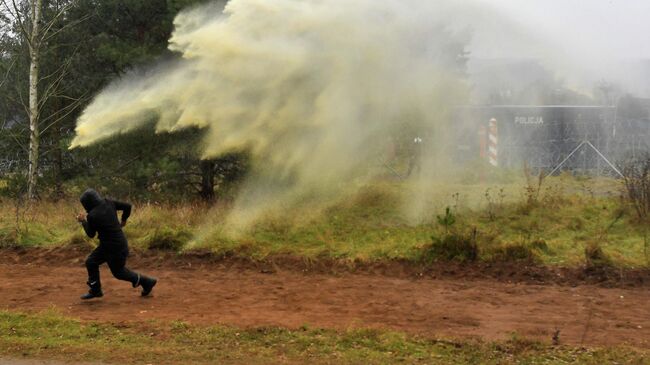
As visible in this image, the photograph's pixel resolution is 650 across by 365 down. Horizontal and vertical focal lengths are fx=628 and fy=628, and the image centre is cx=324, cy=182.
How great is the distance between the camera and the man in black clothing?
818cm

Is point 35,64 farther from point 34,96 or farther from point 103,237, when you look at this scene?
point 103,237

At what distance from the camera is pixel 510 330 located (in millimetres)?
6820

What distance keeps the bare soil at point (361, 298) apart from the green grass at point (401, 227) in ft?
1.61

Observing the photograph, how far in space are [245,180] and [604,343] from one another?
9.24 m

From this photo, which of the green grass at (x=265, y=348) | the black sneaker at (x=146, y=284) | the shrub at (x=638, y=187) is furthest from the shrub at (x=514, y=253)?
the black sneaker at (x=146, y=284)

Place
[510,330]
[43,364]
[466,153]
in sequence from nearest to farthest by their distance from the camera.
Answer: [43,364] → [510,330] → [466,153]

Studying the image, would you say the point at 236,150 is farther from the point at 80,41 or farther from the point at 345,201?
the point at 80,41

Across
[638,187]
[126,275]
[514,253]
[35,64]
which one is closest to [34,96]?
[35,64]

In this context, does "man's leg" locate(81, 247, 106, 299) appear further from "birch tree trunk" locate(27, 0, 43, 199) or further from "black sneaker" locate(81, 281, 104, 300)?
"birch tree trunk" locate(27, 0, 43, 199)

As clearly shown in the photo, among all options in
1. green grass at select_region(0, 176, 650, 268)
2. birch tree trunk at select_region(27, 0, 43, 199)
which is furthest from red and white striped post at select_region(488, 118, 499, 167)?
birch tree trunk at select_region(27, 0, 43, 199)

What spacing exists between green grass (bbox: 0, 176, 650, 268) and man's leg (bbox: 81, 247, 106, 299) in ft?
8.61

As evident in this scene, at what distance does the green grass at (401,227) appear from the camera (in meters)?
10.1

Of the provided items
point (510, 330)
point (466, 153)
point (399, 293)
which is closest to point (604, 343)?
point (510, 330)

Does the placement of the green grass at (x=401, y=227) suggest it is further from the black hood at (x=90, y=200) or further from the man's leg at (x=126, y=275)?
the black hood at (x=90, y=200)
